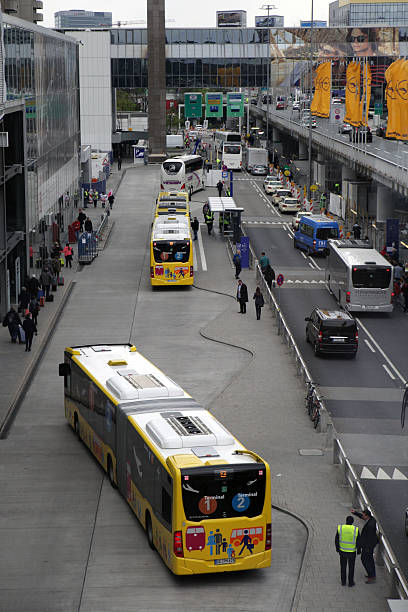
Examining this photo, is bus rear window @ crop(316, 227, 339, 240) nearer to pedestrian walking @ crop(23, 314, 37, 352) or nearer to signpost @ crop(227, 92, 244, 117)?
pedestrian walking @ crop(23, 314, 37, 352)

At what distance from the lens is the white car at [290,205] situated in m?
81.4

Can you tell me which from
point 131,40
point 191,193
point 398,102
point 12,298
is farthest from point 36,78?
point 131,40

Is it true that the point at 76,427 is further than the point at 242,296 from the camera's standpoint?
No

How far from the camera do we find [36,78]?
161 feet

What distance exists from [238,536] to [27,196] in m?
30.2

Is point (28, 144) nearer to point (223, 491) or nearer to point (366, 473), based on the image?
point (366, 473)

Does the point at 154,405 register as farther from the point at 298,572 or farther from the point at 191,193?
the point at 191,193

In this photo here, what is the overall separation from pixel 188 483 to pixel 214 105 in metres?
118

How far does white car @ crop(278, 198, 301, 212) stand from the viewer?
81.4 meters

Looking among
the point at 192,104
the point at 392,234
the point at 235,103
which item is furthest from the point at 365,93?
the point at 192,104

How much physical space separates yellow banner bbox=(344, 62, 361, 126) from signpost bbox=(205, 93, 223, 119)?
210ft

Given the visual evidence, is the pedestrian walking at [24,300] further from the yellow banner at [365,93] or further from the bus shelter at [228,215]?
the yellow banner at [365,93]

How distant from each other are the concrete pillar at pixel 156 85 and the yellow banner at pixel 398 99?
7132cm

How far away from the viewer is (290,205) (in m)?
81.5
